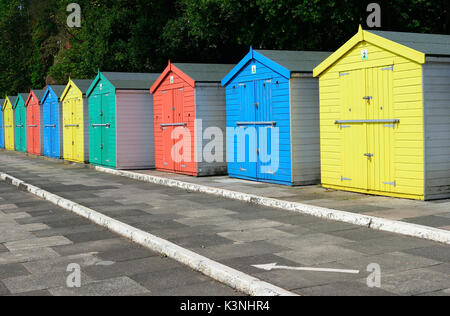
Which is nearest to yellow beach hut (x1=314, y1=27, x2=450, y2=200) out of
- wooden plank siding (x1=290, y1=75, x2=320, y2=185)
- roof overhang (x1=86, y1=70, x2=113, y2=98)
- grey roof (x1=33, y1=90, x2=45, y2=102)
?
wooden plank siding (x1=290, y1=75, x2=320, y2=185)

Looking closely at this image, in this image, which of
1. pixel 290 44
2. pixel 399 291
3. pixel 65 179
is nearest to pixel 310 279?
pixel 399 291

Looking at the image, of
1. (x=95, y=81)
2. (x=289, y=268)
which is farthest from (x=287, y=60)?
(x=95, y=81)

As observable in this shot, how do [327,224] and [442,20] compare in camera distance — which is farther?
[442,20]

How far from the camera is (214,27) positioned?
27016mm

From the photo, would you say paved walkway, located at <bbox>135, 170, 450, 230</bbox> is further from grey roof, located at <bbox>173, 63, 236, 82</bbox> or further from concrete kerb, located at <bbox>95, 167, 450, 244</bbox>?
grey roof, located at <bbox>173, 63, 236, 82</bbox>

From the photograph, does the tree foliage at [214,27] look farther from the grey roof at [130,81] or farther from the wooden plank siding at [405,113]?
the wooden plank siding at [405,113]

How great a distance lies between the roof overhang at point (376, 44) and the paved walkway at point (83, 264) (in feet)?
17.5

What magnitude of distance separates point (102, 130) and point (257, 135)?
7.55m

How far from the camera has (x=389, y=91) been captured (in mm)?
10164

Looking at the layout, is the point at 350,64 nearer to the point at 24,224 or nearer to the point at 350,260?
the point at 350,260

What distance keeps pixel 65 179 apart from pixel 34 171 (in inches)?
138

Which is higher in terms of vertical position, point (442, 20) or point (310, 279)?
point (442, 20)

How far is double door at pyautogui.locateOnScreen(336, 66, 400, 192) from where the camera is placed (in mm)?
10227

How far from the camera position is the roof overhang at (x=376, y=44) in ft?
31.3
